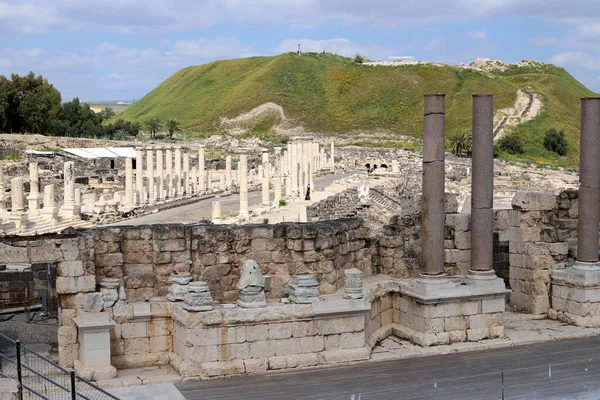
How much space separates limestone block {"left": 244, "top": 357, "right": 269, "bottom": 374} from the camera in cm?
1207

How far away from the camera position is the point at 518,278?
16422 mm

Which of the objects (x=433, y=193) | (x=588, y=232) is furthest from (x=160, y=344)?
(x=588, y=232)

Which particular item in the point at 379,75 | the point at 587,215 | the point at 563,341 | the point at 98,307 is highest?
the point at 379,75

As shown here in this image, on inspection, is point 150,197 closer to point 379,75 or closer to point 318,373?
point 318,373

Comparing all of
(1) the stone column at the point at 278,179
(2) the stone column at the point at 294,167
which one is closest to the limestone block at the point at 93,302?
(1) the stone column at the point at 278,179

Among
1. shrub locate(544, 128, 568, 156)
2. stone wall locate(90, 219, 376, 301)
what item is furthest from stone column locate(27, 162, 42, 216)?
shrub locate(544, 128, 568, 156)

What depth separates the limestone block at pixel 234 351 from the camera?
12023 mm

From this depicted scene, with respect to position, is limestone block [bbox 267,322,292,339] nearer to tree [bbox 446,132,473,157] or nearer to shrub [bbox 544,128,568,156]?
tree [bbox 446,132,473,157]

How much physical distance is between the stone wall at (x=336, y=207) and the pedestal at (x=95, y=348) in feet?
95.7

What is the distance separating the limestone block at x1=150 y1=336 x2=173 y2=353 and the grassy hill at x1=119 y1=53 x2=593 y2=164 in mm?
95418

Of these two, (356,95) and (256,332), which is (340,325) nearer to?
(256,332)

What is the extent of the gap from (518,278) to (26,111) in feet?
229

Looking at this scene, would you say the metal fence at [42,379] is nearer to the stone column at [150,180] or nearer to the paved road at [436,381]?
the paved road at [436,381]

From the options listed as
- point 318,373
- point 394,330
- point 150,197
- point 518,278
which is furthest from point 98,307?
point 150,197
